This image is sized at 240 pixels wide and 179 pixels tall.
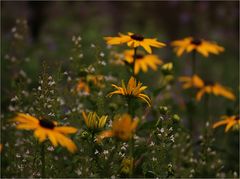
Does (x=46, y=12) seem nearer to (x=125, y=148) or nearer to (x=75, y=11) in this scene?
(x=75, y=11)

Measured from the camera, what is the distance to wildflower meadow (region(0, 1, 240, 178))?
2.07 metres

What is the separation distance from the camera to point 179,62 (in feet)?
19.2

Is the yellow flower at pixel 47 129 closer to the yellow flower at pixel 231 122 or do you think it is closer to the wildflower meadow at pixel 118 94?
the wildflower meadow at pixel 118 94

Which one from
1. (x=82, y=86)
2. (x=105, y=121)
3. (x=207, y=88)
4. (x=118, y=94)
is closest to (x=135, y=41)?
(x=118, y=94)

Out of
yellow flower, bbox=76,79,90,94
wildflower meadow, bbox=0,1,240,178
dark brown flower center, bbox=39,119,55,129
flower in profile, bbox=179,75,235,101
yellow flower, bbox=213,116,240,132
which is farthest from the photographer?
flower in profile, bbox=179,75,235,101

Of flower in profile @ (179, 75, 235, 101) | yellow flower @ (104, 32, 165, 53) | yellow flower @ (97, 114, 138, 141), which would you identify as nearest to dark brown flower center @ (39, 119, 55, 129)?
yellow flower @ (97, 114, 138, 141)

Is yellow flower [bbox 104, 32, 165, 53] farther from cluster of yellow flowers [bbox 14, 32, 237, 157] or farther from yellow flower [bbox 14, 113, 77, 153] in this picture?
yellow flower [bbox 14, 113, 77, 153]

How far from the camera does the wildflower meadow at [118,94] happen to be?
207cm

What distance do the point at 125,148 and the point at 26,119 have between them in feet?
1.61

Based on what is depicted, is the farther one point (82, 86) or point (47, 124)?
point (82, 86)

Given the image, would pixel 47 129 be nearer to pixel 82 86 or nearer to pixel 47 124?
pixel 47 124

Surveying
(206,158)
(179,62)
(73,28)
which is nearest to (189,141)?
(206,158)

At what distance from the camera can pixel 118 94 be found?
2.13 meters

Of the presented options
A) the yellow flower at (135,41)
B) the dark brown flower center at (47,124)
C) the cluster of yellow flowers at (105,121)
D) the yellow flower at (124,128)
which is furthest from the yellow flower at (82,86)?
the yellow flower at (124,128)
